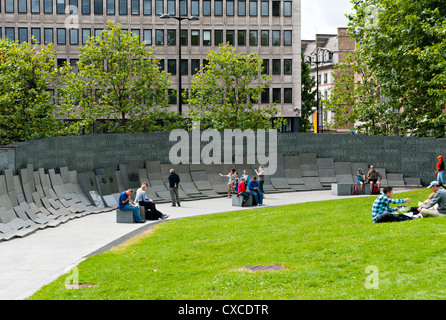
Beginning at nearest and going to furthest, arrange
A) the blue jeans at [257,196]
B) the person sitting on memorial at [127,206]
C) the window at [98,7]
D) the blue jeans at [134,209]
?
the person sitting on memorial at [127,206], the blue jeans at [134,209], the blue jeans at [257,196], the window at [98,7]

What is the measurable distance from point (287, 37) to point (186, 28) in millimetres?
10841

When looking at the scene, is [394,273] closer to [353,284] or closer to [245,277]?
[353,284]

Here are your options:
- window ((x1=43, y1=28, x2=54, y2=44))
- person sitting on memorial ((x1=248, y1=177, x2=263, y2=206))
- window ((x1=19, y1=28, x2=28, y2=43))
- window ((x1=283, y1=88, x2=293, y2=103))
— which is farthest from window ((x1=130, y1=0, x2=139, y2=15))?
person sitting on memorial ((x1=248, y1=177, x2=263, y2=206))

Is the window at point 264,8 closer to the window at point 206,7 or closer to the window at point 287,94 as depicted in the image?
the window at point 206,7

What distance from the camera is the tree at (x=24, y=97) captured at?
137 ft

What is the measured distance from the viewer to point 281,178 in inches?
1416

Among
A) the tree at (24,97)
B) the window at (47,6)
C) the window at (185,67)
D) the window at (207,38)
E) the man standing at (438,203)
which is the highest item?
the window at (47,6)

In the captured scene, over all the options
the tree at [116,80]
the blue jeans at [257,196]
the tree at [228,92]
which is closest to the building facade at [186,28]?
the tree at [228,92]

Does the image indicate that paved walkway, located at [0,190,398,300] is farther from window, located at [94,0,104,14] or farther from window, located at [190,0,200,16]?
window, located at [94,0,104,14]

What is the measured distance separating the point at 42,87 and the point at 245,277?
3532 centimetres

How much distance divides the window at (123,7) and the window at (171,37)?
4907 mm

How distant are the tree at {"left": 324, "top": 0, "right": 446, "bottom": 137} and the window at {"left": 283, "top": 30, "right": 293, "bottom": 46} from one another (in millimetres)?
26235

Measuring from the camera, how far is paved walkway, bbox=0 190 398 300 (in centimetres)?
1280
